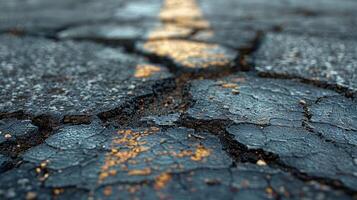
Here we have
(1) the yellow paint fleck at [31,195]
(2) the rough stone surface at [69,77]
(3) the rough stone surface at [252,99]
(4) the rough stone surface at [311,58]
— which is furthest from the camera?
(4) the rough stone surface at [311,58]

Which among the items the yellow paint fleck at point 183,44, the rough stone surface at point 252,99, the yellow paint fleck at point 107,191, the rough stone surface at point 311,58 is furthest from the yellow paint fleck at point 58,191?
the rough stone surface at point 311,58

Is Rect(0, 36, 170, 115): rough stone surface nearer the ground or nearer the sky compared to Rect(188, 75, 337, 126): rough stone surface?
nearer the sky

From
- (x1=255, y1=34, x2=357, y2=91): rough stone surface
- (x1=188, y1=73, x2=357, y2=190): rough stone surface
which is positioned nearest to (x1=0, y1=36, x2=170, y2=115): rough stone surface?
(x1=188, y1=73, x2=357, y2=190): rough stone surface

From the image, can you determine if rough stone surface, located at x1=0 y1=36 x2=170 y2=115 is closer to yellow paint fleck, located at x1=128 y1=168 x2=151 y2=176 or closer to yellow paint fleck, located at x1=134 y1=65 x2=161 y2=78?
yellow paint fleck, located at x1=134 y1=65 x2=161 y2=78

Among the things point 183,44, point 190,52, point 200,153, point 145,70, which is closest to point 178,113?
point 200,153

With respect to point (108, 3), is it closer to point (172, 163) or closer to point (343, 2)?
point (343, 2)

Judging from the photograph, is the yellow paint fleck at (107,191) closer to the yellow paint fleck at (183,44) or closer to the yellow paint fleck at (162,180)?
the yellow paint fleck at (162,180)

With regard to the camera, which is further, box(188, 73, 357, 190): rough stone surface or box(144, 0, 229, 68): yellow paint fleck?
box(144, 0, 229, 68): yellow paint fleck

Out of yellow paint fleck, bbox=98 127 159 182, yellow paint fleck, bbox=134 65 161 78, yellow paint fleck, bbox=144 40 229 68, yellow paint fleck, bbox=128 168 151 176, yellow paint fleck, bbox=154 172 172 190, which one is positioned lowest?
yellow paint fleck, bbox=154 172 172 190

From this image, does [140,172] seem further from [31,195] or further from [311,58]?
[311,58]
